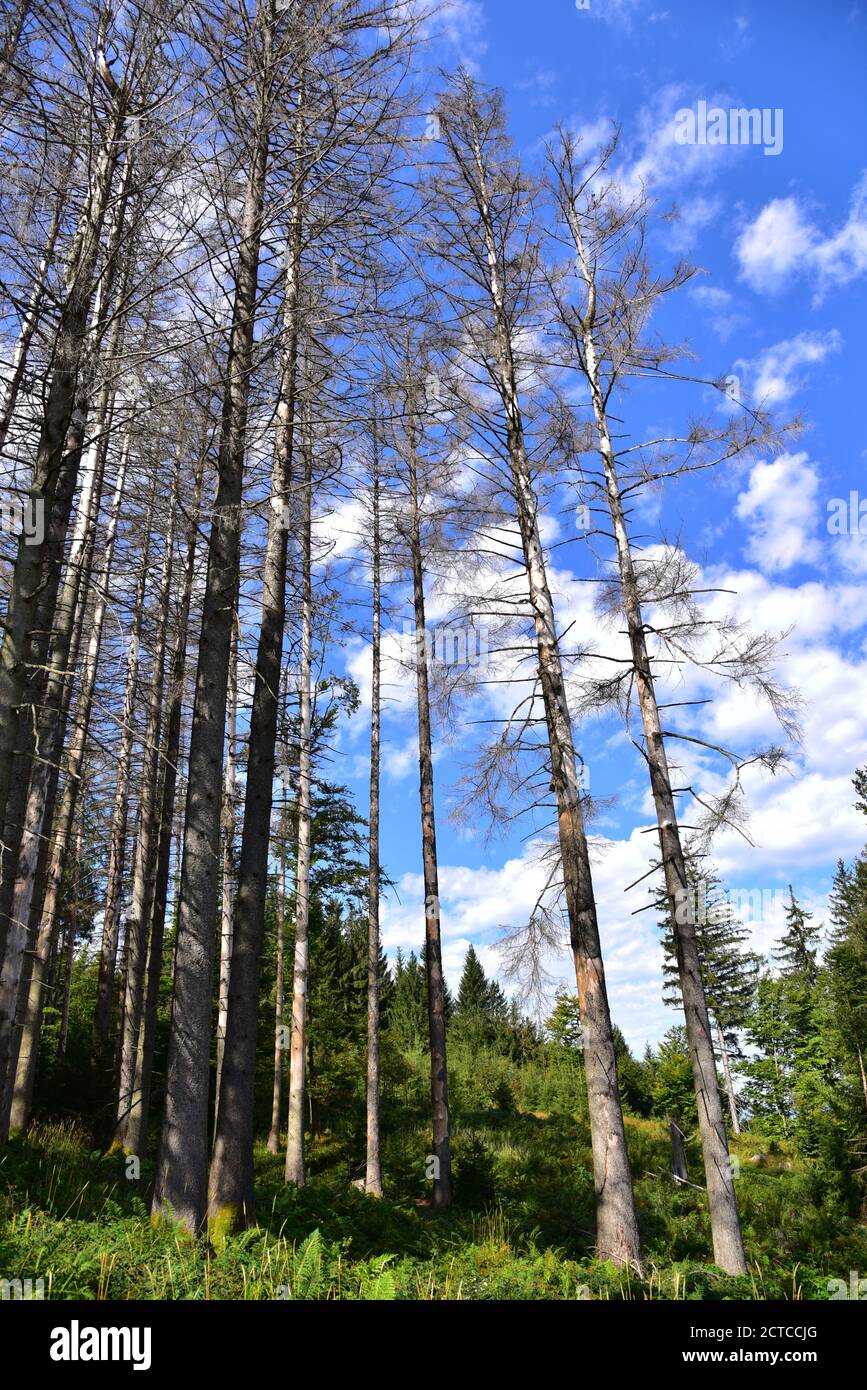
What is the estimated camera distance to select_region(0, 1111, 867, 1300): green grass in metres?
4.16

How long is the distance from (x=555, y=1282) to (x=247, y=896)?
403 cm

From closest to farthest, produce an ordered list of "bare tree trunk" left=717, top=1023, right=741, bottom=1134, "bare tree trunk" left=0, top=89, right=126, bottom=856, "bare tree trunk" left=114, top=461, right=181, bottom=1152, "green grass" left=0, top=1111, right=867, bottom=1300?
"green grass" left=0, top=1111, right=867, bottom=1300, "bare tree trunk" left=0, top=89, right=126, bottom=856, "bare tree trunk" left=114, top=461, right=181, bottom=1152, "bare tree trunk" left=717, top=1023, right=741, bottom=1134

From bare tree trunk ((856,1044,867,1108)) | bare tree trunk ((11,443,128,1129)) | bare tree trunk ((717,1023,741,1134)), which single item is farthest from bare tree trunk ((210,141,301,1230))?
bare tree trunk ((717,1023,741,1134))

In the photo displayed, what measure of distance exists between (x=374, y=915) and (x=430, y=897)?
6.78ft

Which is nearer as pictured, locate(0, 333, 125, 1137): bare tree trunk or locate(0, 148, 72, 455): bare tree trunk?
locate(0, 148, 72, 455): bare tree trunk

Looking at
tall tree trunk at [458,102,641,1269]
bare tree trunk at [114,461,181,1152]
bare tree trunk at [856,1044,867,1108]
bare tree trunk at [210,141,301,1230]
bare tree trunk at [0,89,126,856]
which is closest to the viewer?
bare tree trunk at [0,89,126,856]

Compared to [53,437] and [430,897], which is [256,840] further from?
[430,897]

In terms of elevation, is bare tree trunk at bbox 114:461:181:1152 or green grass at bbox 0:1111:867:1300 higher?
bare tree trunk at bbox 114:461:181:1152

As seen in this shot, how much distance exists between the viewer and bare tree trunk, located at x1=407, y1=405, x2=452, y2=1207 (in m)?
12.5

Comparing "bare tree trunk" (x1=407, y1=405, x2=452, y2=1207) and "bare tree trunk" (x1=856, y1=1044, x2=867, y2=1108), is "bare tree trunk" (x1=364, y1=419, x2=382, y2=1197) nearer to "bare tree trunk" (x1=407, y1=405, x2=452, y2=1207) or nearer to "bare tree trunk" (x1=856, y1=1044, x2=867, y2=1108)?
"bare tree trunk" (x1=407, y1=405, x2=452, y2=1207)

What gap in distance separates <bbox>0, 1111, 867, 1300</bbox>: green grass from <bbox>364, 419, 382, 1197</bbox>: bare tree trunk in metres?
0.91

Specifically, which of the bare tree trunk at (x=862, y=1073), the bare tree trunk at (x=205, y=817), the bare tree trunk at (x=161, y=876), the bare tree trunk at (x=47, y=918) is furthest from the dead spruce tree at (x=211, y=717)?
the bare tree trunk at (x=862, y=1073)
